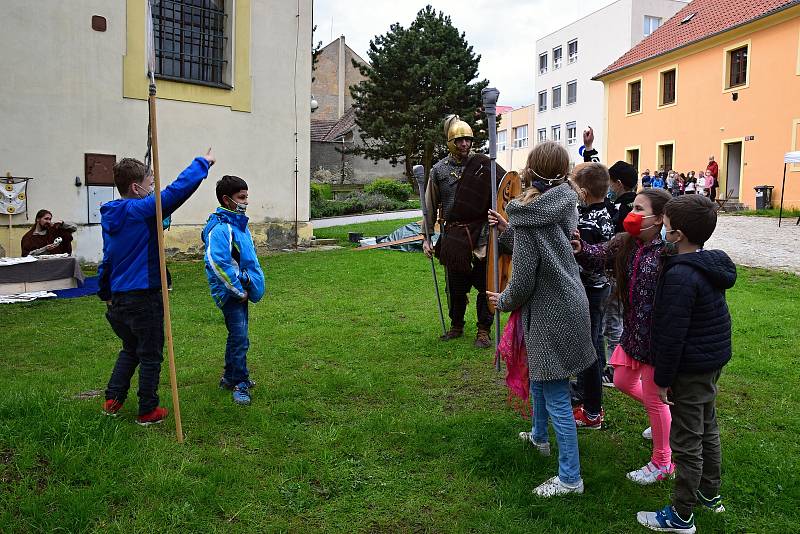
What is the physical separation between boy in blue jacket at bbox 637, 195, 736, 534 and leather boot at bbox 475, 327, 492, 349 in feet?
10.8

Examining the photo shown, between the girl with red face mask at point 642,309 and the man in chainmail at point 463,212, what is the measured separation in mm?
2644

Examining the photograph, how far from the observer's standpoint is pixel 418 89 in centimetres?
3956

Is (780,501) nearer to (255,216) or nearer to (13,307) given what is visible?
(13,307)

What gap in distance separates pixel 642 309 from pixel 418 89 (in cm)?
3758

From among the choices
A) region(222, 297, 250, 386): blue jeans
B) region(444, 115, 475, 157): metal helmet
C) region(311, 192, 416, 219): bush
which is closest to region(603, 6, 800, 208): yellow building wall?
region(311, 192, 416, 219): bush

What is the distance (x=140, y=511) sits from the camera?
331cm

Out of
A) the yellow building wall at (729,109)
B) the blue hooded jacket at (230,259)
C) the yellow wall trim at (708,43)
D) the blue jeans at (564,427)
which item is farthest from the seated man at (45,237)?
the yellow wall trim at (708,43)

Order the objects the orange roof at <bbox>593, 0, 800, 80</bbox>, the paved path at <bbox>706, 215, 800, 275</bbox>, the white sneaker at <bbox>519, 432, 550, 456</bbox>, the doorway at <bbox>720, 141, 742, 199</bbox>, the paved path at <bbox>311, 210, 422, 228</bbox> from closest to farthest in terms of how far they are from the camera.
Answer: the white sneaker at <bbox>519, 432, 550, 456</bbox> → the paved path at <bbox>706, 215, 800, 275</bbox> → the paved path at <bbox>311, 210, 422, 228</bbox> → the orange roof at <bbox>593, 0, 800, 80</bbox> → the doorway at <bbox>720, 141, 742, 199</bbox>

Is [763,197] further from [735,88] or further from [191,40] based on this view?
[191,40]

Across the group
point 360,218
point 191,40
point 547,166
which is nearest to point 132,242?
point 547,166

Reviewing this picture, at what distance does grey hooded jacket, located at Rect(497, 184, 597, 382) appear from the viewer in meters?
3.44

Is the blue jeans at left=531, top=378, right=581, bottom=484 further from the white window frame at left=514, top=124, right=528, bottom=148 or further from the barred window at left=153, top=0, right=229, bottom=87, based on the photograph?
the white window frame at left=514, top=124, right=528, bottom=148

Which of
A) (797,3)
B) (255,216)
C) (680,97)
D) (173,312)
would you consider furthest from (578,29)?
(173,312)

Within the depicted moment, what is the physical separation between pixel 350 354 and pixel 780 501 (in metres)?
3.86
